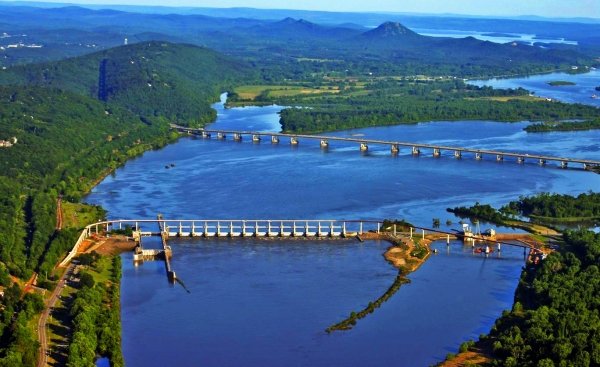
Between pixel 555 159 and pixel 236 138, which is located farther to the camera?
pixel 236 138

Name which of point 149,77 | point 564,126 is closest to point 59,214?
point 564,126

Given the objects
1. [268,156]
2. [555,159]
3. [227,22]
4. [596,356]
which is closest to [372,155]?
[268,156]

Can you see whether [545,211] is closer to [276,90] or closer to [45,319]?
[45,319]

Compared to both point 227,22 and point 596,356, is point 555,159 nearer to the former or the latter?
point 596,356

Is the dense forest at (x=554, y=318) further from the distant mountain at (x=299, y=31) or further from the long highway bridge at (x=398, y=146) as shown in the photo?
the distant mountain at (x=299, y=31)

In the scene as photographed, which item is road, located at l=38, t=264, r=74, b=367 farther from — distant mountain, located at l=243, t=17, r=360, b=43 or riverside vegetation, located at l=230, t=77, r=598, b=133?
distant mountain, located at l=243, t=17, r=360, b=43

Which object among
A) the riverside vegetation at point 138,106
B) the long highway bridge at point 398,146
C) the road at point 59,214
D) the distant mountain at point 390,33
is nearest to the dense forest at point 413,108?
the riverside vegetation at point 138,106
